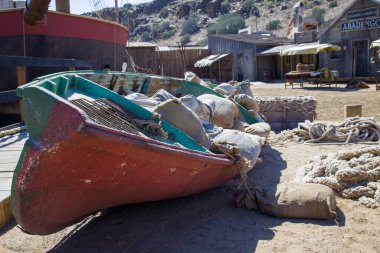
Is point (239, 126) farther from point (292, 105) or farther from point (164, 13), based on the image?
point (164, 13)

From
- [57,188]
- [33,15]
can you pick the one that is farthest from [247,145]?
[33,15]

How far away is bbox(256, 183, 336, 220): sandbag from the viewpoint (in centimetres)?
389

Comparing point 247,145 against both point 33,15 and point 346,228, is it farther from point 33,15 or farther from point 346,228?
point 33,15

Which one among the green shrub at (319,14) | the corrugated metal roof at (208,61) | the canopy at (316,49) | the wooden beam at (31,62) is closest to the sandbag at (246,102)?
the wooden beam at (31,62)

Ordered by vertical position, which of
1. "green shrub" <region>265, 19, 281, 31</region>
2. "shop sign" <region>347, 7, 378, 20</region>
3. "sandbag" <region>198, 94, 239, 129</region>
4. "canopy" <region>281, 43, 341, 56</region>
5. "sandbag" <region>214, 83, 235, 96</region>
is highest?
"green shrub" <region>265, 19, 281, 31</region>

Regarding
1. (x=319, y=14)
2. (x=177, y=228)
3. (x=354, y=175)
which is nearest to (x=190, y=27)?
(x=319, y=14)

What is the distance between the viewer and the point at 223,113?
6062mm

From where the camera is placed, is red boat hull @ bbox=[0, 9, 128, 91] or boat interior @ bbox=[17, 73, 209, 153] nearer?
boat interior @ bbox=[17, 73, 209, 153]

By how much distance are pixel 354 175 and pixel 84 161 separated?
2.78m

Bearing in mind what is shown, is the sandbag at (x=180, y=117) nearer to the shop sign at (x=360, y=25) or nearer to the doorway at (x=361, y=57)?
the doorway at (x=361, y=57)

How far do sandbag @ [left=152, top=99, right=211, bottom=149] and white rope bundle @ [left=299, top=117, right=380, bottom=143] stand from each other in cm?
370

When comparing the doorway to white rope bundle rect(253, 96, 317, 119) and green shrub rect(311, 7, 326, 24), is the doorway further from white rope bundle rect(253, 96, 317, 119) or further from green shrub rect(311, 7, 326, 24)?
green shrub rect(311, 7, 326, 24)

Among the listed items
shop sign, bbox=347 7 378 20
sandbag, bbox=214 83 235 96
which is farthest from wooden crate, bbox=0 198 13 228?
shop sign, bbox=347 7 378 20

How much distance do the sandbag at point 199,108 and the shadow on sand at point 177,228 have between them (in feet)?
3.05
